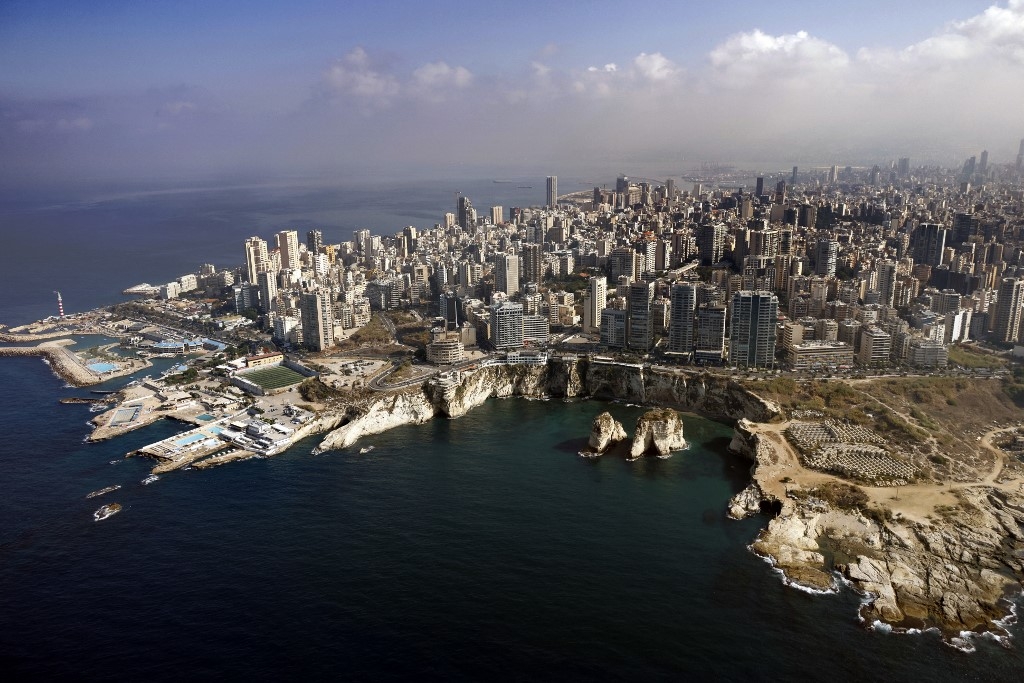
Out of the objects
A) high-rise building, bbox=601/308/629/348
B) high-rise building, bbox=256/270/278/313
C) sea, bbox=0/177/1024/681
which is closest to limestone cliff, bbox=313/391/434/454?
sea, bbox=0/177/1024/681

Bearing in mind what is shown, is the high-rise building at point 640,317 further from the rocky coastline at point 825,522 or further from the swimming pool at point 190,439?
the swimming pool at point 190,439

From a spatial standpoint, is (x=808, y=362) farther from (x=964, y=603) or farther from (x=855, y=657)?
(x=855, y=657)

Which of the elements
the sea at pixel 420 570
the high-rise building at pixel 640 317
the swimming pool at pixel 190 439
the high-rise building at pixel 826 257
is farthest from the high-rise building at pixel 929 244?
the swimming pool at pixel 190 439

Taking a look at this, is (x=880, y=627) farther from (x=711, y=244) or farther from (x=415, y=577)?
(x=711, y=244)

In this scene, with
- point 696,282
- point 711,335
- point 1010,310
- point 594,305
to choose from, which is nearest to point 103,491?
point 711,335

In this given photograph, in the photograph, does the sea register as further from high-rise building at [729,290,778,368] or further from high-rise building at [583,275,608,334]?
high-rise building at [583,275,608,334]

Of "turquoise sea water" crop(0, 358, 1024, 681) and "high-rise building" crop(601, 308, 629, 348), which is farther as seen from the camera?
"high-rise building" crop(601, 308, 629, 348)
